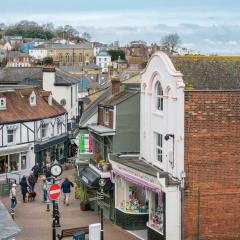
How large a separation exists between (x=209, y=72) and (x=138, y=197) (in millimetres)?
6945

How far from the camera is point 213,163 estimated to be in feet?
78.0

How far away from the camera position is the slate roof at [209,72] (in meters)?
24.1

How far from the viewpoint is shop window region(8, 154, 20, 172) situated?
142 ft

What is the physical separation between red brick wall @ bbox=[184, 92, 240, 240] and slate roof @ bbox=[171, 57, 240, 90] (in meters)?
0.67

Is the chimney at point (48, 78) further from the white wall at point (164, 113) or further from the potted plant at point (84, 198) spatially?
the white wall at point (164, 113)

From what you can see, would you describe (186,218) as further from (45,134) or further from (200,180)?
(45,134)

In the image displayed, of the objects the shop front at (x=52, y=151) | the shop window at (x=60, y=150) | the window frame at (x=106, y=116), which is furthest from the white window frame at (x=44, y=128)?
the window frame at (x=106, y=116)

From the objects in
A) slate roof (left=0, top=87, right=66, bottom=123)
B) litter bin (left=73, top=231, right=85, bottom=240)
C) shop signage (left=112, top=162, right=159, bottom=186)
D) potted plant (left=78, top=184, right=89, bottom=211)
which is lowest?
potted plant (left=78, top=184, right=89, bottom=211)

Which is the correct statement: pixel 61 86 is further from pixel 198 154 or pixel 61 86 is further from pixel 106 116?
pixel 198 154

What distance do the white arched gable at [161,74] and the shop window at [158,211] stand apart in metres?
4.41

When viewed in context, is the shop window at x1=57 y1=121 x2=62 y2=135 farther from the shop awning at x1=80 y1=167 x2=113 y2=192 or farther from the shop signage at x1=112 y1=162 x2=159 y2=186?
the shop signage at x1=112 y1=162 x2=159 y2=186

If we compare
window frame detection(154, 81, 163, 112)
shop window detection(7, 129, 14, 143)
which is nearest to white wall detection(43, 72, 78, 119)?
shop window detection(7, 129, 14, 143)

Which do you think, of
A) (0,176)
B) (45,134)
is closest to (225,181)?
(0,176)

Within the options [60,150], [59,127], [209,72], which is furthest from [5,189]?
[209,72]
